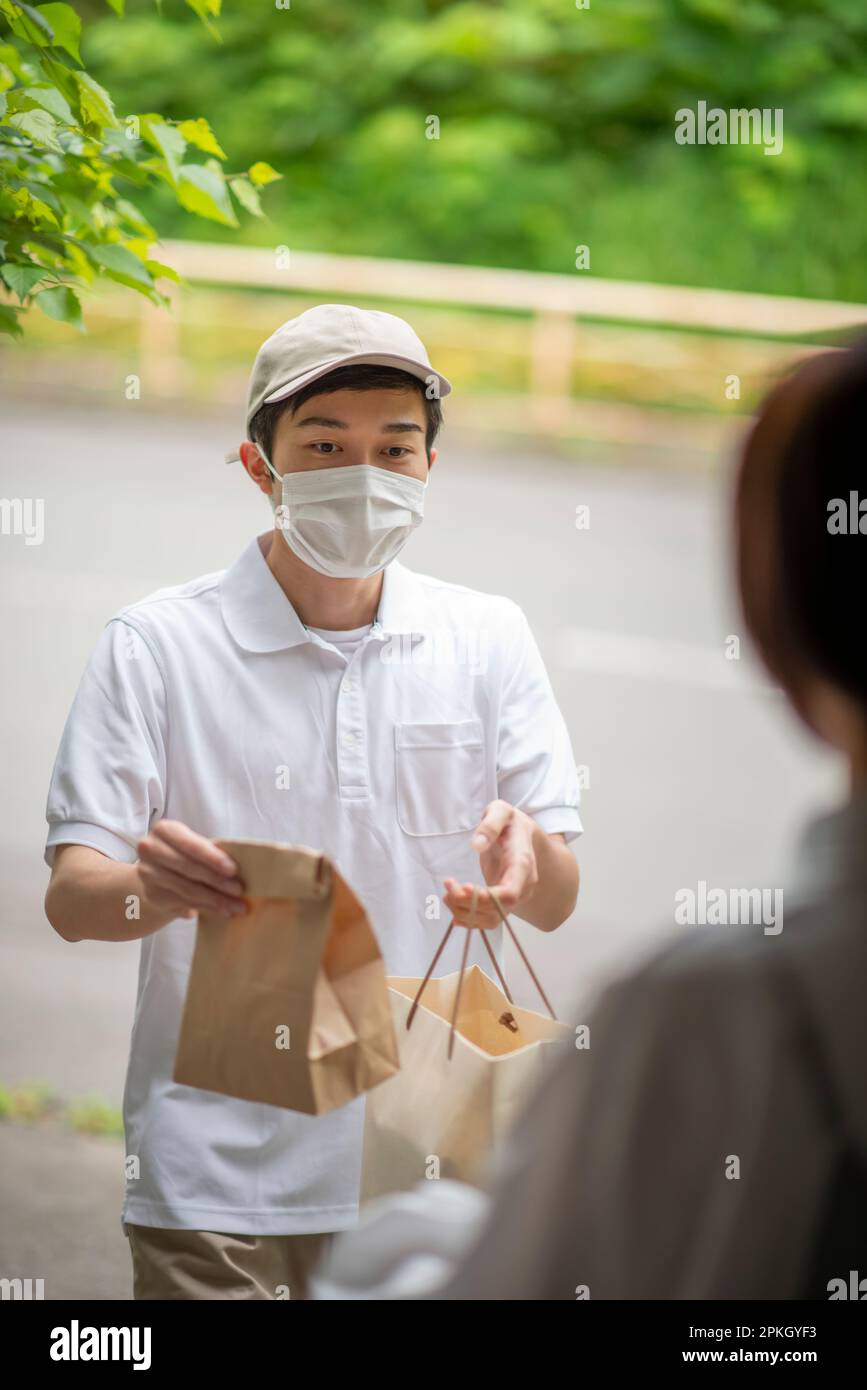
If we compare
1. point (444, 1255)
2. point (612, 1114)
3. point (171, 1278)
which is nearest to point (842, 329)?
point (612, 1114)

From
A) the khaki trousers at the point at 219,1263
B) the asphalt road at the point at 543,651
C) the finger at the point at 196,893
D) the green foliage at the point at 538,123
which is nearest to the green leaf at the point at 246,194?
the finger at the point at 196,893

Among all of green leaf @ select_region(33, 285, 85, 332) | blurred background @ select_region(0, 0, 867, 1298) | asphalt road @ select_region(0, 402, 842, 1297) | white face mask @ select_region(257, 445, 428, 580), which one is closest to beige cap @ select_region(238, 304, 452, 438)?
white face mask @ select_region(257, 445, 428, 580)

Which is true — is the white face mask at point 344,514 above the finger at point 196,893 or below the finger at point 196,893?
above

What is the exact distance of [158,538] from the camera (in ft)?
26.2

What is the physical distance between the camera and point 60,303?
7.31ft

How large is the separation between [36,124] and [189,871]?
3.58 ft

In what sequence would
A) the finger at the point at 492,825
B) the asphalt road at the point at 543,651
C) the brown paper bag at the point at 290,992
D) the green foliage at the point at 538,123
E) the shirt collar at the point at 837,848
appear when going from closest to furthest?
the shirt collar at the point at 837,848
the brown paper bag at the point at 290,992
the finger at the point at 492,825
the asphalt road at the point at 543,651
the green foliage at the point at 538,123

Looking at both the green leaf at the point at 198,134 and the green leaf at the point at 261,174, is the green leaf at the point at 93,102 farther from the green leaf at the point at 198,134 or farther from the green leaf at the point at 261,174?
the green leaf at the point at 261,174

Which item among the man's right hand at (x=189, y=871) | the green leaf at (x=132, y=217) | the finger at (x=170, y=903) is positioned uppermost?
the green leaf at (x=132, y=217)

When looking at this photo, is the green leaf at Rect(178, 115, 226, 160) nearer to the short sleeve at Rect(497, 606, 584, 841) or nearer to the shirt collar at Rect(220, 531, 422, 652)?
the shirt collar at Rect(220, 531, 422, 652)

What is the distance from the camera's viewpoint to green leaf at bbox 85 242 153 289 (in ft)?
7.42

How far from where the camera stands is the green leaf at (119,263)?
2.26 metres

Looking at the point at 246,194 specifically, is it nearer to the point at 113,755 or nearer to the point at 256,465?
the point at 256,465

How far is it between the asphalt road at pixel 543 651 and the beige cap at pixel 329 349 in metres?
2.11
